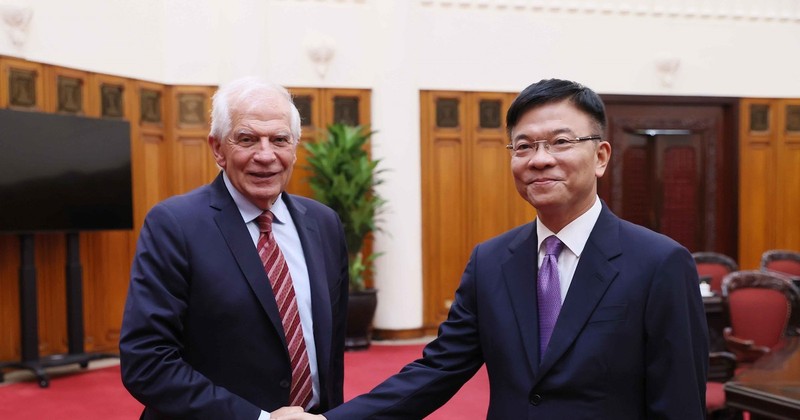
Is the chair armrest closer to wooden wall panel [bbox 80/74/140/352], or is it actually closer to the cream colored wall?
the cream colored wall

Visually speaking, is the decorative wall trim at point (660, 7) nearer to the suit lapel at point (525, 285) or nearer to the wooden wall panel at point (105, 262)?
the wooden wall panel at point (105, 262)

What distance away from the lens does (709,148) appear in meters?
8.62

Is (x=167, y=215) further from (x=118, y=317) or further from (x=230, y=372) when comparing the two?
(x=118, y=317)

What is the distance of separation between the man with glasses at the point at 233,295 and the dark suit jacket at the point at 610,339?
519 mm

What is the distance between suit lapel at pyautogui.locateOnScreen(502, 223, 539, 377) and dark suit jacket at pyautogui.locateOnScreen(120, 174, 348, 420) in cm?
54

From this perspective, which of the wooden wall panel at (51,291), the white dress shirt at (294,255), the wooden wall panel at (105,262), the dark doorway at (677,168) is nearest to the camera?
the white dress shirt at (294,255)

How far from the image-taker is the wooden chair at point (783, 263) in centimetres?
661

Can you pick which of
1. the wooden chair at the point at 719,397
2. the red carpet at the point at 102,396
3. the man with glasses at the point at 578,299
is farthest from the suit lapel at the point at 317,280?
the red carpet at the point at 102,396

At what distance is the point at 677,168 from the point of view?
338 inches

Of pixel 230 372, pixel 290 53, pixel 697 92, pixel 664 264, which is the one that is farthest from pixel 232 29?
pixel 664 264

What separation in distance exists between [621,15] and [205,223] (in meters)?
7.28

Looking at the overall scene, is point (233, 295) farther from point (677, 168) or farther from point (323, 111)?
point (677, 168)

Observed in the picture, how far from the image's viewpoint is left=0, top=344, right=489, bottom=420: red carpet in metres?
4.86

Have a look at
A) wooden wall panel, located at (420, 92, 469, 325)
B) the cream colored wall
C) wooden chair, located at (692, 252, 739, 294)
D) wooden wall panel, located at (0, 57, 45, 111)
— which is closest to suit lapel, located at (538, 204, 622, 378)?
wooden chair, located at (692, 252, 739, 294)
